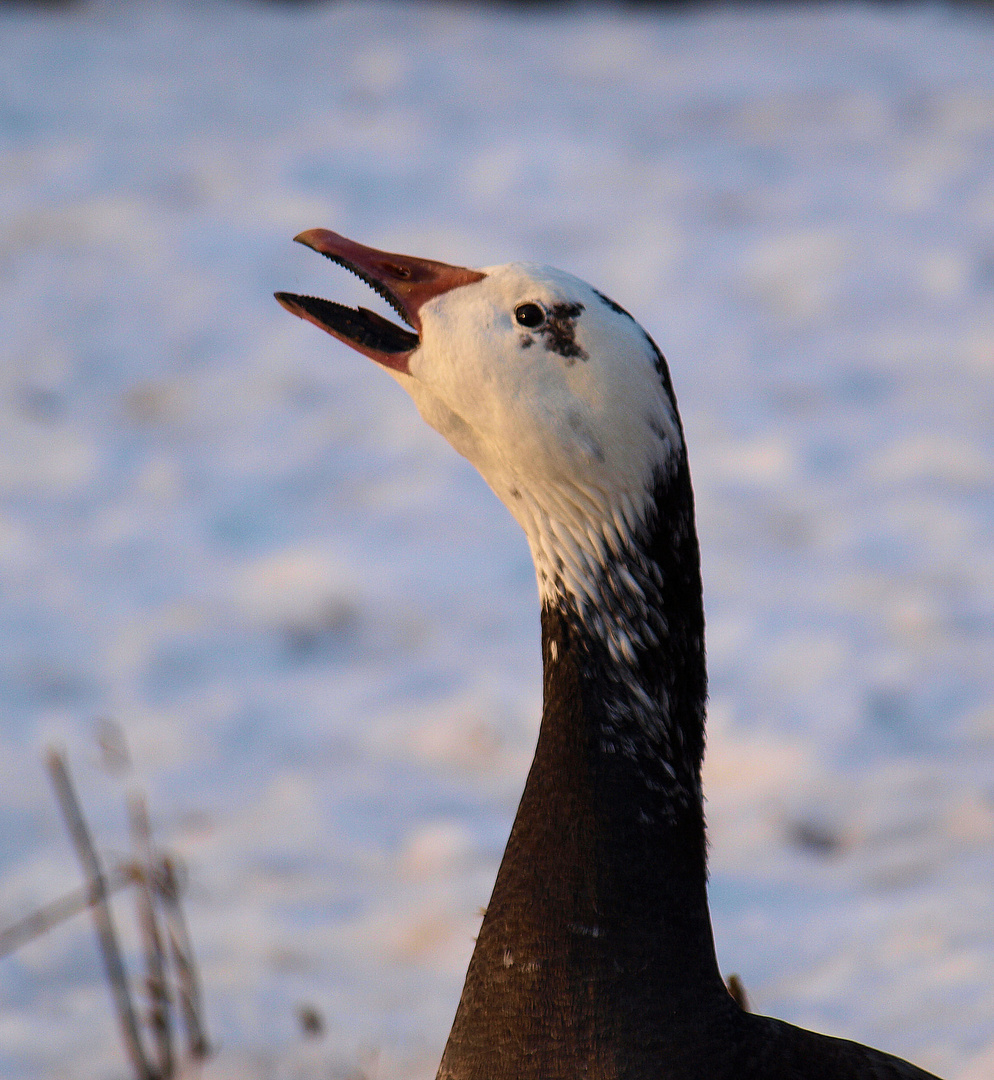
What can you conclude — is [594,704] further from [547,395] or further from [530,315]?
[530,315]

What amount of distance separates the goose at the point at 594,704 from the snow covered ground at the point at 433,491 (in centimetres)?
122

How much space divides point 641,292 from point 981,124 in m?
2.49

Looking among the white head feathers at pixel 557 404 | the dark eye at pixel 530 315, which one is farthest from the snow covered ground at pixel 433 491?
the dark eye at pixel 530 315

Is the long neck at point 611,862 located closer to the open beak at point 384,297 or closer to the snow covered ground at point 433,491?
the open beak at point 384,297

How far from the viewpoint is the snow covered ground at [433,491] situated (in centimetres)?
368

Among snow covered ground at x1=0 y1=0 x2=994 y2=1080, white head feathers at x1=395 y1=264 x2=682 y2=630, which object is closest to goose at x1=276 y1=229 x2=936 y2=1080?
white head feathers at x1=395 y1=264 x2=682 y2=630

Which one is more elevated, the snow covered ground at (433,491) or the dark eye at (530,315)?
the snow covered ground at (433,491)

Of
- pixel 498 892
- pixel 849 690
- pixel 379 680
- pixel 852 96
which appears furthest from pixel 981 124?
pixel 498 892

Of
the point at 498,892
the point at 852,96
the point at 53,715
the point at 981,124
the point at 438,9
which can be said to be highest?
the point at 438,9

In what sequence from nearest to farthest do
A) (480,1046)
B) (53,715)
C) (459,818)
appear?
(480,1046)
(459,818)
(53,715)

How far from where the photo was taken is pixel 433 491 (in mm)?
5648

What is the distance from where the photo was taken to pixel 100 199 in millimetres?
7062

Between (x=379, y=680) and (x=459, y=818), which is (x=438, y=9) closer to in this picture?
(x=379, y=680)

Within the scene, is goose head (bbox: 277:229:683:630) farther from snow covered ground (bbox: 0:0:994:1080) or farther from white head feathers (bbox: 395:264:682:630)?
snow covered ground (bbox: 0:0:994:1080)
